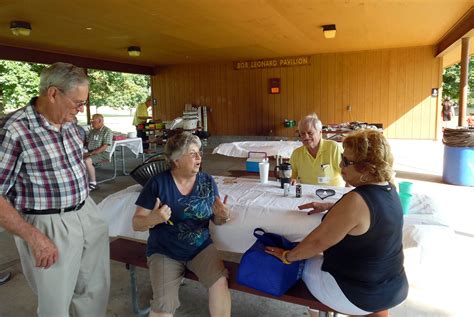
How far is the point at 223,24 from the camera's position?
20.4ft

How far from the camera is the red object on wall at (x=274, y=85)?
36.0 ft

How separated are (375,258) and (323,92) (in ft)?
31.4

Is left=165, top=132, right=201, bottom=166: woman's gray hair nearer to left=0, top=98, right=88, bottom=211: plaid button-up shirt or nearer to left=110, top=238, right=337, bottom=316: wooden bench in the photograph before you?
left=0, top=98, right=88, bottom=211: plaid button-up shirt

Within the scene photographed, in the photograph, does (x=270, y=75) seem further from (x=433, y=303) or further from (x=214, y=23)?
(x=433, y=303)

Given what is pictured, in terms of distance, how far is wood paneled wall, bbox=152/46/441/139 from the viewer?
31.2 ft

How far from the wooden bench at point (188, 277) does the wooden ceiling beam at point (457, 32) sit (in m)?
5.90

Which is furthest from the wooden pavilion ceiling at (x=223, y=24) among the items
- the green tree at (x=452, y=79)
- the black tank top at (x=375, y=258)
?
the green tree at (x=452, y=79)

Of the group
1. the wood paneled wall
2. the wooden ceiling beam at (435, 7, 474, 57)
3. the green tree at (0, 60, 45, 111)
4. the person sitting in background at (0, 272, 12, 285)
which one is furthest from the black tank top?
the green tree at (0, 60, 45, 111)

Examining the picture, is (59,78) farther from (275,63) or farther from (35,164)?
(275,63)

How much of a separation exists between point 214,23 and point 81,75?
5.11 metres

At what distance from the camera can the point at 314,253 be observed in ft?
4.76

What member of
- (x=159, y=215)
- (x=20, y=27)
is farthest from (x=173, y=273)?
(x=20, y=27)

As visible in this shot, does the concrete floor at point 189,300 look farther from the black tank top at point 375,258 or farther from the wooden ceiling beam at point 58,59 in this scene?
the wooden ceiling beam at point 58,59

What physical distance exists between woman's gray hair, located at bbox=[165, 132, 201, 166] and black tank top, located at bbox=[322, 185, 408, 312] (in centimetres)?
85
